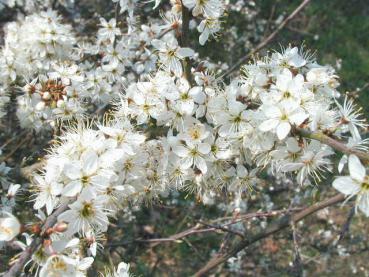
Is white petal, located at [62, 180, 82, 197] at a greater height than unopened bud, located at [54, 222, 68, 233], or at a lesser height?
greater

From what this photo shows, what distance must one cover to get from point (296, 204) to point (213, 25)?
2567 millimetres

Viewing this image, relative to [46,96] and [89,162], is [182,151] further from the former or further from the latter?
[46,96]

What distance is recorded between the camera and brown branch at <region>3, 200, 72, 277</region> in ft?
5.32

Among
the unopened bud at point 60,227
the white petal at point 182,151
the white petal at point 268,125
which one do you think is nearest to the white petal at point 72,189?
the unopened bud at point 60,227

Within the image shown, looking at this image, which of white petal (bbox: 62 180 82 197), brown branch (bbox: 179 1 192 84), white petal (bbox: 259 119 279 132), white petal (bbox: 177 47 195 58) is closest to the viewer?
white petal (bbox: 62 180 82 197)

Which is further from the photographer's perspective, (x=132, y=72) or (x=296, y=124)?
(x=132, y=72)

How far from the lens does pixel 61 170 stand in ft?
6.22

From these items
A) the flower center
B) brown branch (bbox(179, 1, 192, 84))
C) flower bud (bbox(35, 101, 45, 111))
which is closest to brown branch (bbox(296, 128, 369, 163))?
brown branch (bbox(179, 1, 192, 84))

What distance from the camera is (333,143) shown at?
176 centimetres

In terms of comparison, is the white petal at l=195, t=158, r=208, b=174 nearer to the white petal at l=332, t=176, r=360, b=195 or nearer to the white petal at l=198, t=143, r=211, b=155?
the white petal at l=198, t=143, r=211, b=155

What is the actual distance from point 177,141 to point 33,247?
2.61 ft

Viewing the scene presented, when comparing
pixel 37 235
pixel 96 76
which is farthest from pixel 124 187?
pixel 96 76

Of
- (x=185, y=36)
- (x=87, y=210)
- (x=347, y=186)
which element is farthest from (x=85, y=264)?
A: (x=185, y=36)

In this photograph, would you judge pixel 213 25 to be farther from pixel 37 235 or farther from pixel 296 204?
pixel 296 204
